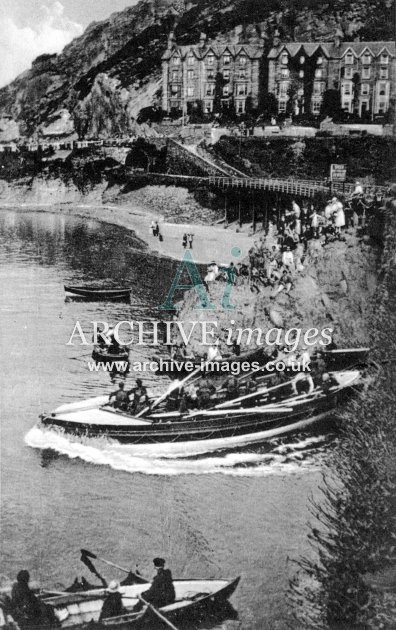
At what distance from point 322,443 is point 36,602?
7.90 metres

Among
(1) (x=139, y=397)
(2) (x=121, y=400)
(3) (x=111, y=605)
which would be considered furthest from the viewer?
(2) (x=121, y=400)

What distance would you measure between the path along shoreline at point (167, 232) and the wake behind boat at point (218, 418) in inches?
361

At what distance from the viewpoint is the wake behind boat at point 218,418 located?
16844 mm

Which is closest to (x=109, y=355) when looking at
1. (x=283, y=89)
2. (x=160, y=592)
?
(x=160, y=592)

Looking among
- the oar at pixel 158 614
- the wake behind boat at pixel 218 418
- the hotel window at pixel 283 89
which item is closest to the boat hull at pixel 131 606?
the oar at pixel 158 614

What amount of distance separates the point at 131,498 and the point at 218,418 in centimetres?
303

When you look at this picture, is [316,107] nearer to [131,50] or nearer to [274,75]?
[274,75]

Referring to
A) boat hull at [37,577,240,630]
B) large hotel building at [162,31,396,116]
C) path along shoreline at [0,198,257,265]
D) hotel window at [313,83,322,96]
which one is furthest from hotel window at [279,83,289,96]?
boat hull at [37,577,240,630]

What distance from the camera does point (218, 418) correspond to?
16.9 metres

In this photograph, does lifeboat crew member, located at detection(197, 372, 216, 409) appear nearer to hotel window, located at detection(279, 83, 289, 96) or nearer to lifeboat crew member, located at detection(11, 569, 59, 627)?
lifeboat crew member, located at detection(11, 569, 59, 627)

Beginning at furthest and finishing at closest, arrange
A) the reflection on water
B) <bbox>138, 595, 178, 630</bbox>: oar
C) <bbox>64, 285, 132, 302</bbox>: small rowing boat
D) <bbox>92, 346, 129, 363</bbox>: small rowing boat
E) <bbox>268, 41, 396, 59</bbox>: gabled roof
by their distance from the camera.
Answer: <bbox>64, 285, 132, 302</bbox>: small rowing boat → <bbox>268, 41, 396, 59</bbox>: gabled roof → <bbox>92, 346, 129, 363</bbox>: small rowing boat → the reflection on water → <bbox>138, 595, 178, 630</bbox>: oar

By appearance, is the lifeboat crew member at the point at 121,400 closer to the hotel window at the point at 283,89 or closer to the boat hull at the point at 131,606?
the boat hull at the point at 131,606

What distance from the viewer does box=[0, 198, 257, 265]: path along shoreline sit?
29.2 m

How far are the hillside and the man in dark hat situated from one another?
14.1 metres
